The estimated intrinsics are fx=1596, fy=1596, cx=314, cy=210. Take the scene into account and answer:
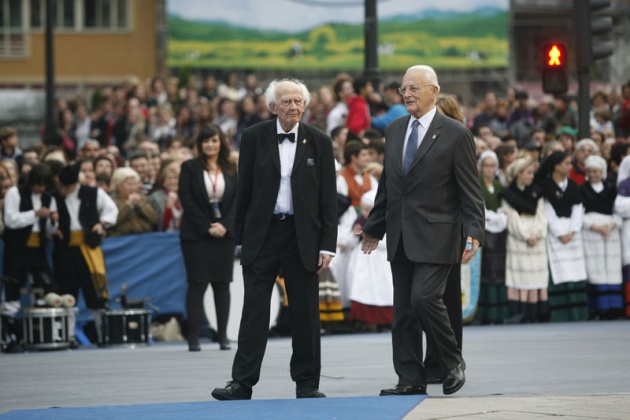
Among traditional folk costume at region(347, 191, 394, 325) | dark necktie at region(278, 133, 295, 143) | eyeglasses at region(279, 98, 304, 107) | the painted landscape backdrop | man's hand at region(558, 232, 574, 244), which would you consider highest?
the painted landscape backdrop

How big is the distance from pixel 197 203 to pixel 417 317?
5.27 m

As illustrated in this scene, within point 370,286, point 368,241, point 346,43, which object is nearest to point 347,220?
point 370,286

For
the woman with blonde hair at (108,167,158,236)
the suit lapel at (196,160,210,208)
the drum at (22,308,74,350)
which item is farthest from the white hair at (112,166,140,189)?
the suit lapel at (196,160,210,208)

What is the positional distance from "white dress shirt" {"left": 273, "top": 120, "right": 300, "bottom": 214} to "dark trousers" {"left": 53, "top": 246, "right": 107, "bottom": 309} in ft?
21.6

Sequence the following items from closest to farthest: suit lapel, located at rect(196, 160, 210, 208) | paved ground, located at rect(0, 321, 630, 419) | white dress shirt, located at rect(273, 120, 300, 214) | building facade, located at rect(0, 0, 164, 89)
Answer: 1. paved ground, located at rect(0, 321, 630, 419)
2. white dress shirt, located at rect(273, 120, 300, 214)
3. suit lapel, located at rect(196, 160, 210, 208)
4. building facade, located at rect(0, 0, 164, 89)

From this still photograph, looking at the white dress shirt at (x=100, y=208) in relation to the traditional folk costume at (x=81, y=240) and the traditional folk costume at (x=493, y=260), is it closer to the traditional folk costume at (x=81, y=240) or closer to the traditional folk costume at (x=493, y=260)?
the traditional folk costume at (x=81, y=240)

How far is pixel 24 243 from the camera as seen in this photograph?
55.4ft

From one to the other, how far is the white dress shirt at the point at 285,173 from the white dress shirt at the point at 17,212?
646 cm

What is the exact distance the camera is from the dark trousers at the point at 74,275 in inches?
669

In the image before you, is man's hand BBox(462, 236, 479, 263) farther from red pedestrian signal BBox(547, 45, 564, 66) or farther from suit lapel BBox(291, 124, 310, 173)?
red pedestrian signal BBox(547, 45, 564, 66)

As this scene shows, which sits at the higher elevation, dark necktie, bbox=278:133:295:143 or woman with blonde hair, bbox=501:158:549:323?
dark necktie, bbox=278:133:295:143

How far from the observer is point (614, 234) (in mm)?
19391

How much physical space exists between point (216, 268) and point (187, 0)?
89.7ft

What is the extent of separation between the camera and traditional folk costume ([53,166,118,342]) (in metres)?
17.0
